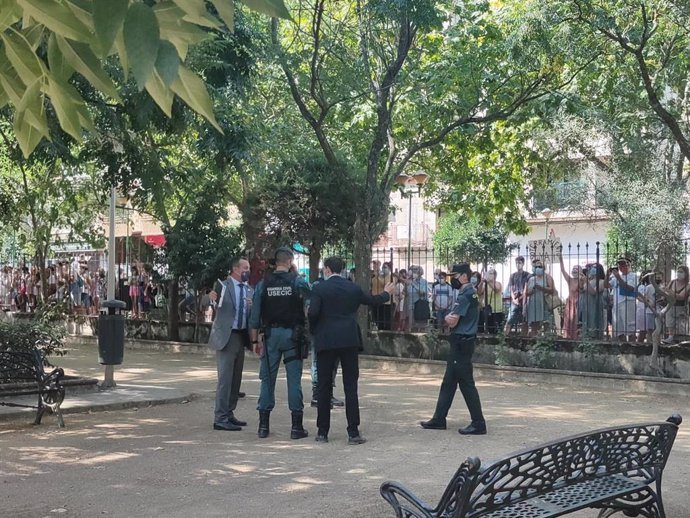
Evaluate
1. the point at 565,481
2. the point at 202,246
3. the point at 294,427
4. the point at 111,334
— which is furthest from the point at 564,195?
the point at 565,481

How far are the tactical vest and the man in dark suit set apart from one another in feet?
1.06

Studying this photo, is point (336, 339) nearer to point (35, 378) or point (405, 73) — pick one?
point (35, 378)

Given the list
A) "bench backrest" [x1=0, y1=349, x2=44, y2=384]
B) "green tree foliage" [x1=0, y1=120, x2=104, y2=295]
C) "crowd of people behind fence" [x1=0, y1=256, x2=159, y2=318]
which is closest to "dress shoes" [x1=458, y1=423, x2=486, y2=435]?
"bench backrest" [x1=0, y1=349, x2=44, y2=384]

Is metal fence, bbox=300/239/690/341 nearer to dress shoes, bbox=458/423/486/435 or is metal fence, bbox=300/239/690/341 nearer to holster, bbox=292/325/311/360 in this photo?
dress shoes, bbox=458/423/486/435

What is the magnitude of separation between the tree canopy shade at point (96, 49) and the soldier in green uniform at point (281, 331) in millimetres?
6182

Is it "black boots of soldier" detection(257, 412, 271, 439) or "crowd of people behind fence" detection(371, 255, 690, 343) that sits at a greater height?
"crowd of people behind fence" detection(371, 255, 690, 343)

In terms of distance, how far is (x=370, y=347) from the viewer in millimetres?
19062

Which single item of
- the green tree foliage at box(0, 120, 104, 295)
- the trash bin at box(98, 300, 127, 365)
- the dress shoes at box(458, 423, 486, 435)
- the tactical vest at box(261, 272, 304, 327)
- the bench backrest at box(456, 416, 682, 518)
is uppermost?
the green tree foliage at box(0, 120, 104, 295)

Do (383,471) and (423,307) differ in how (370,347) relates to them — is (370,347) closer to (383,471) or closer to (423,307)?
(423,307)

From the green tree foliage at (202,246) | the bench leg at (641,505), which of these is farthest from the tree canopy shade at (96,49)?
the green tree foliage at (202,246)

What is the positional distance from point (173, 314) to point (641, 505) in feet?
61.5

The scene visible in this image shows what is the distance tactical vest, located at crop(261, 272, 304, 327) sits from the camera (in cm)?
958

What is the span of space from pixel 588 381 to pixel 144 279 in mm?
13908

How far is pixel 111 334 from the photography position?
1292cm
